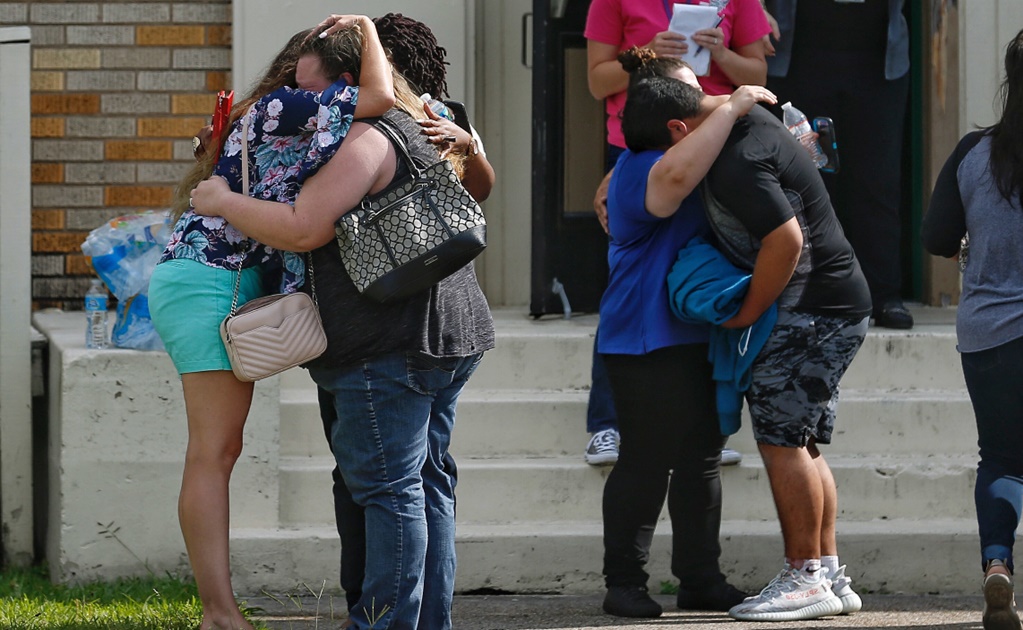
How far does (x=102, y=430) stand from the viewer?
486 centimetres

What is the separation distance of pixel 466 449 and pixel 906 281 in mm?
3205

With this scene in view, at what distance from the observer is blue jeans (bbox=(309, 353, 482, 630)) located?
11.3 ft

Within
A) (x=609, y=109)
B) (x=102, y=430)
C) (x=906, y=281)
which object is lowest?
(x=102, y=430)

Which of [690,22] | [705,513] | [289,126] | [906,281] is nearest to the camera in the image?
[289,126]

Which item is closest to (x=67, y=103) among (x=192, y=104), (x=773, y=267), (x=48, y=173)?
(x=48, y=173)

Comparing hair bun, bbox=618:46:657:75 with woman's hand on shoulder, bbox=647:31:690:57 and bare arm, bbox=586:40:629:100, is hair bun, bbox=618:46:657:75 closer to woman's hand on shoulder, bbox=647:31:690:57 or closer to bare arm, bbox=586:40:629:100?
woman's hand on shoulder, bbox=647:31:690:57

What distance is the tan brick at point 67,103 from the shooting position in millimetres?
6586

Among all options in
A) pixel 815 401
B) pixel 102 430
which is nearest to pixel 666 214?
pixel 815 401

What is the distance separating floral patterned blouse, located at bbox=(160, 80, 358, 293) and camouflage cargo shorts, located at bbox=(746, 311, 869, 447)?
1.47m

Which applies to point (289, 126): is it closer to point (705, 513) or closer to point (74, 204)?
point (705, 513)

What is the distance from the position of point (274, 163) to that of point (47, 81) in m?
3.50

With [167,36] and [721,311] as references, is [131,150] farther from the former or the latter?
[721,311]

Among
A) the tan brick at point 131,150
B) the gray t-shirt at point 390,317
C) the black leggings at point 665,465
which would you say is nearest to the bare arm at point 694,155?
the black leggings at point 665,465

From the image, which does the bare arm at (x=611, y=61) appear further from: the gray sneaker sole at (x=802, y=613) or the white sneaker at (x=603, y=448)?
the gray sneaker sole at (x=802, y=613)
